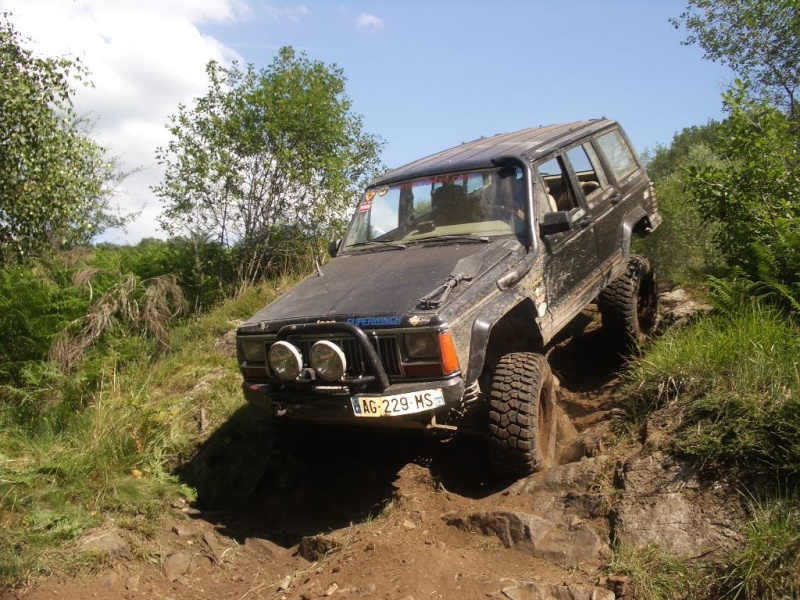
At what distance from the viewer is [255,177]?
9500mm

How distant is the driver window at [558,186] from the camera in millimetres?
4992

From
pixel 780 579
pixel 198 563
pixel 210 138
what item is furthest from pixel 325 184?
pixel 780 579

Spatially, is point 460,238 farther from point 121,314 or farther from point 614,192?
point 121,314

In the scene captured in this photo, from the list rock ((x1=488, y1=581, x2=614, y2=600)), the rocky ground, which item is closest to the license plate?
the rocky ground

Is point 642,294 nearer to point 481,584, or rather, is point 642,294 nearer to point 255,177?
point 481,584

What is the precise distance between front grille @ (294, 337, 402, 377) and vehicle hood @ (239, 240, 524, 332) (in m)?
0.12

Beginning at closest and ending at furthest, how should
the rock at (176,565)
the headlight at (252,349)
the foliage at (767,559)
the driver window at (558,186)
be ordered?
the foliage at (767,559) → the rock at (176,565) → the headlight at (252,349) → the driver window at (558,186)

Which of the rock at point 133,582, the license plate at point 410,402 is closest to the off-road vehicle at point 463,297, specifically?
the license plate at point 410,402

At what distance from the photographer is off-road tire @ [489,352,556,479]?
3811 millimetres

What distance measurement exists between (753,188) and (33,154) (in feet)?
23.8

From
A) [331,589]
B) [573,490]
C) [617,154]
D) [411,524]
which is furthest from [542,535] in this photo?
[617,154]

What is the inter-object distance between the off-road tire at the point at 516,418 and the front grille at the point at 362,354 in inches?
26.2

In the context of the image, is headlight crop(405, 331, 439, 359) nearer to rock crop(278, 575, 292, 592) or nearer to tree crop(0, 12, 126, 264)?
rock crop(278, 575, 292, 592)

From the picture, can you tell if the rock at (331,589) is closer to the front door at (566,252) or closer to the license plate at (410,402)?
the license plate at (410,402)
